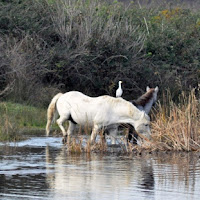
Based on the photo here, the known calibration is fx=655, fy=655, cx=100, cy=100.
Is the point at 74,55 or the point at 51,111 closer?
the point at 51,111

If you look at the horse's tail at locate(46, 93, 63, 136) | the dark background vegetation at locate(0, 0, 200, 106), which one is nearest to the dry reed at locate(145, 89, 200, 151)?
the horse's tail at locate(46, 93, 63, 136)

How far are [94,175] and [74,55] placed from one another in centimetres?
1334

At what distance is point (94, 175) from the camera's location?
1014 cm

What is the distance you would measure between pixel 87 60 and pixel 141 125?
32.7ft

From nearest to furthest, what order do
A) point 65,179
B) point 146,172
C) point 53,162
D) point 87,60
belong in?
point 65,179
point 146,172
point 53,162
point 87,60

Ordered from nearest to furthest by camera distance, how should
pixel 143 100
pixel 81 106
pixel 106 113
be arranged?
pixel 106 113 < pixel 81 106 < pixel 143 100

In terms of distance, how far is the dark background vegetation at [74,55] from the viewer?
868 inches

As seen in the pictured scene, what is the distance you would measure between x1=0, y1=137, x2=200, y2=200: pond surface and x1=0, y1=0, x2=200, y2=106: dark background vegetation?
27.3 feet

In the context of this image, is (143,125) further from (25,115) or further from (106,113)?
(25,115)

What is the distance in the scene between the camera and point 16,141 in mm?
14984

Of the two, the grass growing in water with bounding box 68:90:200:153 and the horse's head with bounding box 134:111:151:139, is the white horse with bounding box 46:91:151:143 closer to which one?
the horse's head with bounding box 134:111:151:139

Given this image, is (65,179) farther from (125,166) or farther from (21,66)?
(21,66)

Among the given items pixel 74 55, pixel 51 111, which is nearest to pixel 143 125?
pixel 51 111

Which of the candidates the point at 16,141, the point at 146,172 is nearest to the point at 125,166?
the point at 146,172
